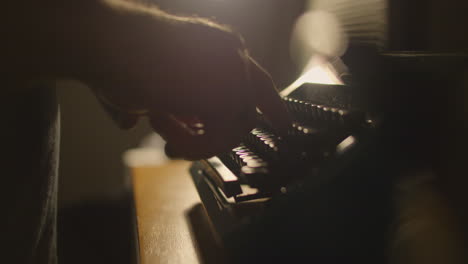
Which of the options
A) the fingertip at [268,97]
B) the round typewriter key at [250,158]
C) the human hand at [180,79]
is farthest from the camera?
the round typewriter key at [250,158]

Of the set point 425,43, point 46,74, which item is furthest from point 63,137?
point 425,43

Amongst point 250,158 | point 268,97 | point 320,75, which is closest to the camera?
point 268,97

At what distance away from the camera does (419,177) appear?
53cm

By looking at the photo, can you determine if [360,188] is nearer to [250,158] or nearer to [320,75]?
[250,158]

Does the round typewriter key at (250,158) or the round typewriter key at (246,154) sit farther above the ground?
the round typewriter key at (250,158)

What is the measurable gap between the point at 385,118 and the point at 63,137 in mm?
1971

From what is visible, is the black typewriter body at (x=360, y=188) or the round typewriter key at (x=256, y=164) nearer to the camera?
the black typewriter body at (x=360, y=188)

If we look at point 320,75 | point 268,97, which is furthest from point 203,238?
point 320,75

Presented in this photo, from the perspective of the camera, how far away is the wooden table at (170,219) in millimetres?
643

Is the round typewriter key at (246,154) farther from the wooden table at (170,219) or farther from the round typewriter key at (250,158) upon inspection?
the wooden table at (170,219)

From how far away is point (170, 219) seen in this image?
Answer: 80 centimetres

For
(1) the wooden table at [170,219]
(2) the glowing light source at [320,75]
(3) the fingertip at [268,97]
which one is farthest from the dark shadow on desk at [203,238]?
(2) the glowing light source at [320,75]

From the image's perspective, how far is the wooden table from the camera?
0.64 meters

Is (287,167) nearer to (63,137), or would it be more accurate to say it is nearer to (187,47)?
(187,47)
